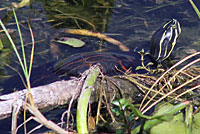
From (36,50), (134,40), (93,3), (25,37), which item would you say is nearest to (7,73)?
(36,50)

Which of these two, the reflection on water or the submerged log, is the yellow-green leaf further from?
the submerged log

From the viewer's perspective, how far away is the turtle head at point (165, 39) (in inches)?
112

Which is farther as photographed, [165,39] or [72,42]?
[72,42]

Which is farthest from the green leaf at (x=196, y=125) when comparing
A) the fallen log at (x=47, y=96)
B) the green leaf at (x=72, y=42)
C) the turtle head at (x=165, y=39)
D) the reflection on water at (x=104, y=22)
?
the green leaf at (x=72, y=42)

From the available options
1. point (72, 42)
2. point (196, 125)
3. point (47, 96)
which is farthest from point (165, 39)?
point (47, 96)

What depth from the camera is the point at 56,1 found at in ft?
12.5

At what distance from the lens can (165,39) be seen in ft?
9.41

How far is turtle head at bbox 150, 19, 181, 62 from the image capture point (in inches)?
112

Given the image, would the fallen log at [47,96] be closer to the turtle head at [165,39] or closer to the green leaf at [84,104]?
the green leaf at [84,104]

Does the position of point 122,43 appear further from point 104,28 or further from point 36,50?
point 36,50

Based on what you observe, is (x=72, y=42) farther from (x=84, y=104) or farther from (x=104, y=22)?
(x=84, y=104)

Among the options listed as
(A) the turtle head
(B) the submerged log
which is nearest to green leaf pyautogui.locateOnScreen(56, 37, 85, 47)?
→ (A) the turtle head

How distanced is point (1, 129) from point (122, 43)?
5.16 ft

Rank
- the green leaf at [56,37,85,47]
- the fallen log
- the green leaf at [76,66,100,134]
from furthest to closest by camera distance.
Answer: the green leaf at [56,37,85,47], the fallen log, the green leaf at [76,66,100,134]
